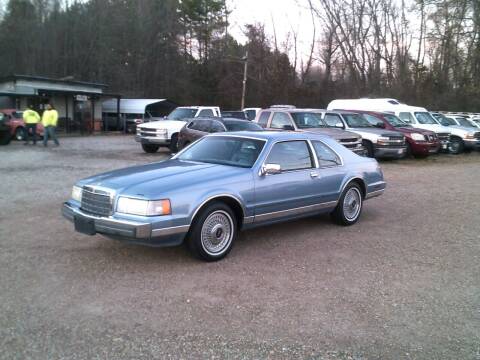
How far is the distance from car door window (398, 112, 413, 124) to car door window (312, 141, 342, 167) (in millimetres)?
14900

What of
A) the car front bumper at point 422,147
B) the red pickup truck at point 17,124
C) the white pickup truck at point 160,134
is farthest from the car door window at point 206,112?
the red pickup truck at point 17,124

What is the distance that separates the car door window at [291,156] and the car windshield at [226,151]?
0.22 metres

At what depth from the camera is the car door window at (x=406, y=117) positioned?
20822 mm

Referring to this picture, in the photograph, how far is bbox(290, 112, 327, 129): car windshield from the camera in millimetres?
14727

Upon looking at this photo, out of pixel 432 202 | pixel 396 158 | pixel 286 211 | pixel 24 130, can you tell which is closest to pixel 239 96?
pixel 24 130

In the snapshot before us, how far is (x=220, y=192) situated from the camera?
5441 mm

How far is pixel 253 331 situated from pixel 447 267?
291cm

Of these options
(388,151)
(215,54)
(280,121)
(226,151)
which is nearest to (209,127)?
(280,121)

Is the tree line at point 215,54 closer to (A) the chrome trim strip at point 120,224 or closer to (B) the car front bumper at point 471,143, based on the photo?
(B) the car front bumper at point 471,143

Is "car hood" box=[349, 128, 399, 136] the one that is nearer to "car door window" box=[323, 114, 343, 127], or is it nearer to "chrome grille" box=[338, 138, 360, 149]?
"car door window" box=[323, 114, 343, 127]

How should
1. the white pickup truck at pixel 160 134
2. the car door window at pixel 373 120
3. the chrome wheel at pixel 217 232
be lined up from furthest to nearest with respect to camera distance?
the white pickup truck at pixel 160 134
the car door window at pixel 373 120
the chrome wheel at pixel 217 232

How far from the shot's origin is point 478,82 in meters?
37.3

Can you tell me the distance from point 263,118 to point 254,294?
11375mm

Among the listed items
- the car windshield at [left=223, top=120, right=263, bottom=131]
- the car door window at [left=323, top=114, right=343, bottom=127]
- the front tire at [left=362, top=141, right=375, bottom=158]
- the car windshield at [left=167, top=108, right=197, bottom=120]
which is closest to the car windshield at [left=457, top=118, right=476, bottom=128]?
the front tire at [left=362, top=141, right=375, bottom=158]
